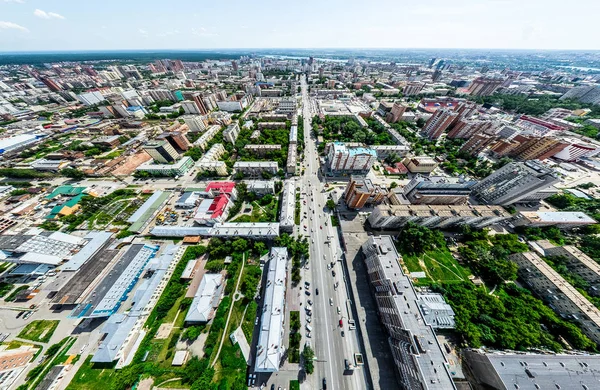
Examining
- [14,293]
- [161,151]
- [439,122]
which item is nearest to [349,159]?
[439,122]

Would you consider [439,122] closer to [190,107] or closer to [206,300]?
[206,300]

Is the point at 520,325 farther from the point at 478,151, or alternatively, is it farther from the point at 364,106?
the point at 364,106

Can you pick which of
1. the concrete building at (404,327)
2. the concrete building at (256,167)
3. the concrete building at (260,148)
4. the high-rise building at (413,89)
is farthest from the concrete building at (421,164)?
the high-rise building at (413,89)

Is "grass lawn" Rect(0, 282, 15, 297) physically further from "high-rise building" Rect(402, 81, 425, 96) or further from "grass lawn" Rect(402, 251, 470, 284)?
"high-rise building" Rect(402, 81, 425, 96)

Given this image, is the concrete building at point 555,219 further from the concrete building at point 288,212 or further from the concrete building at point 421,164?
the concrete building at point 288,212

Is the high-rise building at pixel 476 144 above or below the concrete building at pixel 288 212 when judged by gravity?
above

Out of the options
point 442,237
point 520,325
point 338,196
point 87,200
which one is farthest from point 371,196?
point 87,200
